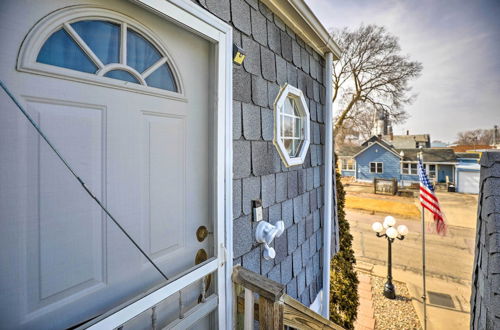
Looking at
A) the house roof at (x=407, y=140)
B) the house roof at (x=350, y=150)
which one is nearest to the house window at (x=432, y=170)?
the house roof at (x=407, y=140)

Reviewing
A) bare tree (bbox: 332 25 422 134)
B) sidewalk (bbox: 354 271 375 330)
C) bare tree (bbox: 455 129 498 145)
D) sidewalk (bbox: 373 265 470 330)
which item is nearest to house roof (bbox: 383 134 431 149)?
bare tree (bbox: 455 129 498 145)

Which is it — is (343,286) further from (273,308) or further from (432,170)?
(432,170)

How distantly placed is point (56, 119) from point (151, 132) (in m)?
0.33

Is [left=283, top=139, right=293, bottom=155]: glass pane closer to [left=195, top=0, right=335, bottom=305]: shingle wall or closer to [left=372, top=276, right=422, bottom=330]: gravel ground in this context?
[left=195, top=0, right=335, bottom=305]: shingle wall

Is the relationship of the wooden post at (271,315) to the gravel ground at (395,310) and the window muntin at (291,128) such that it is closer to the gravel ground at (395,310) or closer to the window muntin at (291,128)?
the window muntin at (291,128)

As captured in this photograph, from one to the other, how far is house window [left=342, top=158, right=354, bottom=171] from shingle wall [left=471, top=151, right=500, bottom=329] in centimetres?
1994

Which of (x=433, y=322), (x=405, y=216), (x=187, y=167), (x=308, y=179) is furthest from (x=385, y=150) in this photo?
(x=187, y=167)

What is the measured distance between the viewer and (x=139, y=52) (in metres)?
0.99

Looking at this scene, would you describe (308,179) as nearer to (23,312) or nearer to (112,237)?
(112,237)

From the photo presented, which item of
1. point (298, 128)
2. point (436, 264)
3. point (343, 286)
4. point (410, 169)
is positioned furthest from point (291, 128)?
point (410, 169)

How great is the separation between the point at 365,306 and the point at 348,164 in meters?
17.4

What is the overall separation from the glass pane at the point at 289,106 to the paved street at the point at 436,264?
189 inches

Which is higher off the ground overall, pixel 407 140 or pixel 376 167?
pixel 407 140

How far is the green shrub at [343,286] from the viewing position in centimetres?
379
